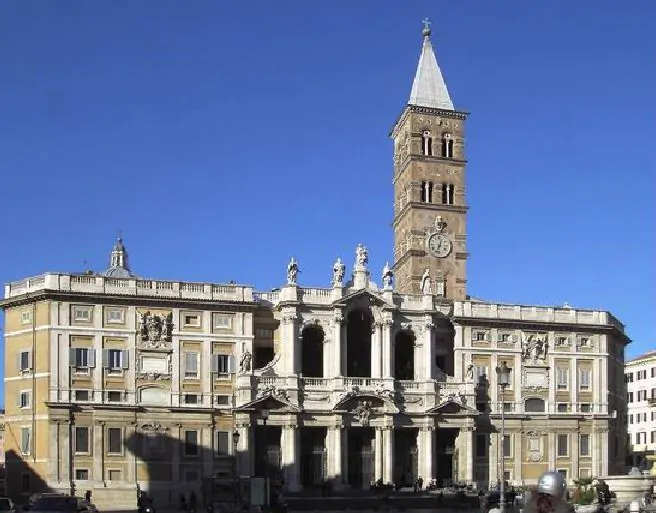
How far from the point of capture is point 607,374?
3241 inches

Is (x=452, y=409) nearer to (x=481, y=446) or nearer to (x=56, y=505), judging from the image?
(x=481, y=446)

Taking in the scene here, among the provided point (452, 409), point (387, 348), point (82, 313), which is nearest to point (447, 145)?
point (387, 348)

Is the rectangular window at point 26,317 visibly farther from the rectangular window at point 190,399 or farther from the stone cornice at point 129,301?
the rectangular window at point 190,399

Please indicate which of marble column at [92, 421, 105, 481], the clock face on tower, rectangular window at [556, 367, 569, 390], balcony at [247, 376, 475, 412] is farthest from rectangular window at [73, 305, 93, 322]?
rectangular window at [556, 367, 569, 390]

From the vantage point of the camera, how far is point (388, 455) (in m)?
73.2

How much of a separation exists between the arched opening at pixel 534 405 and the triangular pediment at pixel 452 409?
5511mm

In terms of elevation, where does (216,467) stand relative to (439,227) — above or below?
below

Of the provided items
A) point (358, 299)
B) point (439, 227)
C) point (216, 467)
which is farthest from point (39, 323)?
point (439, 227)

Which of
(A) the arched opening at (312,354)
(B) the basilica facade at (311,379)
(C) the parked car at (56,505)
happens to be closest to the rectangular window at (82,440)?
(B) the basilica facade at (311,379)

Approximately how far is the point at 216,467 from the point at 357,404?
410 inches

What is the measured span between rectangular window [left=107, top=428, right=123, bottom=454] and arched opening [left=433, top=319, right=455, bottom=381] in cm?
2415

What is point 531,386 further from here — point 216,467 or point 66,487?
Result: point 66,487

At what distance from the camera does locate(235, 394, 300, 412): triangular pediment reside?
70.3 m

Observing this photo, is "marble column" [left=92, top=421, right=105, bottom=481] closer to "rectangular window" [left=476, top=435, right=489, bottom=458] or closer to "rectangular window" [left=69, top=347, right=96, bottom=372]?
"rectangular window" [left=69, top=347, right=96, bottom=372]
